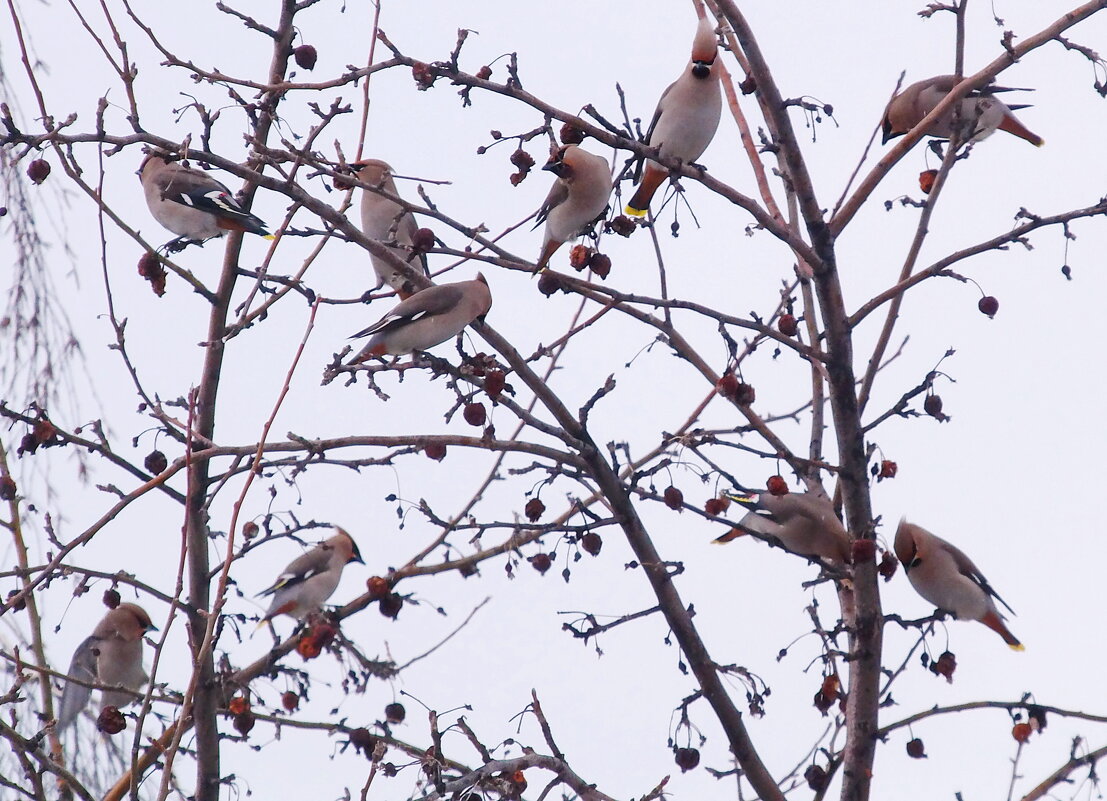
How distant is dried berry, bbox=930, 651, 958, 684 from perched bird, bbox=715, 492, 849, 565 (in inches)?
19.3

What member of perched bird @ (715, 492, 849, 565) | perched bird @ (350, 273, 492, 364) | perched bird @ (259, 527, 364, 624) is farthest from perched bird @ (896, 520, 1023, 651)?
perched bird @ (259, 527, 364, 624)

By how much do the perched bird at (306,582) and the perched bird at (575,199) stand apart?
136 centimetres

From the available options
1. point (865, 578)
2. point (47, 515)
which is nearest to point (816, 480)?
point (865, 578)

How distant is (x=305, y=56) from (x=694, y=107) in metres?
1.26

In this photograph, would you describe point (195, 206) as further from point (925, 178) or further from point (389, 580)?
point (925, 178)

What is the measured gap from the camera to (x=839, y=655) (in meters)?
3.18

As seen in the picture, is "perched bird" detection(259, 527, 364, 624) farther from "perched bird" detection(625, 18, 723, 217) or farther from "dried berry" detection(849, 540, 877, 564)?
"dried berry" detection(849, 540, 877, 564)

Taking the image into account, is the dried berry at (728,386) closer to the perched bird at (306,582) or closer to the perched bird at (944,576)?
the perched bird at (944,576)

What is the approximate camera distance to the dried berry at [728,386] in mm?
3379

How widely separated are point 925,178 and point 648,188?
91cm

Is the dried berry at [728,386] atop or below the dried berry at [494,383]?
atop

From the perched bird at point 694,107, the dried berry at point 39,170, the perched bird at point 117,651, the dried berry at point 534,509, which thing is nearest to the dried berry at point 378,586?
the dried berry at point 534,509

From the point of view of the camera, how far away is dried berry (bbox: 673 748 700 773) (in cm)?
348

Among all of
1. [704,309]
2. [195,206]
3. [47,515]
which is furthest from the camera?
[195,206]
